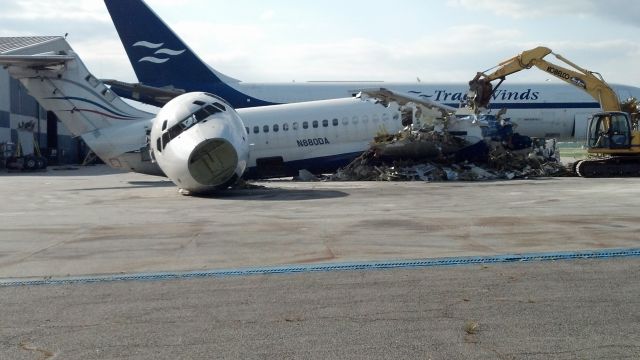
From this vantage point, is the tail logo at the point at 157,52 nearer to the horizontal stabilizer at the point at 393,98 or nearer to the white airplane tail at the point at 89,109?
the white airplane tail at the point at 89,109

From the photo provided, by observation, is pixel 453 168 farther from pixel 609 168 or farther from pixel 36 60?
pixel 36 60

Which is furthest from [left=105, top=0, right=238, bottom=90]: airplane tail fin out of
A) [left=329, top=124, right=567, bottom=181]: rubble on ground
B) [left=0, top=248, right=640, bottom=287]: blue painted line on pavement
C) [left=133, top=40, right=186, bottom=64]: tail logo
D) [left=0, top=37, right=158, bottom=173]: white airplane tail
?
[left=0, top=248, right=640, bottom=287]: blue painted line on pavement

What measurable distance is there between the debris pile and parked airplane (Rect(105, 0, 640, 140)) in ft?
33.4

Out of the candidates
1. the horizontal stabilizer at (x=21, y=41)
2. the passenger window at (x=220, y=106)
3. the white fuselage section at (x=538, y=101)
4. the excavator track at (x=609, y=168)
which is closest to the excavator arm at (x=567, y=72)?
the excavator track at (x=609, y=168)

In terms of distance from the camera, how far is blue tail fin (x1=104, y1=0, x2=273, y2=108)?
3653 centimetres

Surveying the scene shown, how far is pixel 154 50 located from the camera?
3722 centimetres

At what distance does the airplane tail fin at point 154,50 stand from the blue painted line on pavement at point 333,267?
98.1 ft

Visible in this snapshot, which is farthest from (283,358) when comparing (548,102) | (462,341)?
(548,102)

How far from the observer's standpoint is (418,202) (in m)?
16.9

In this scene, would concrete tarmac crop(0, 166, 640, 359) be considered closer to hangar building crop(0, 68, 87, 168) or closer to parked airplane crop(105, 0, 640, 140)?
parked airplane crop(105, 0, 640, 140)

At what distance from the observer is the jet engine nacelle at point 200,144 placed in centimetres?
1981

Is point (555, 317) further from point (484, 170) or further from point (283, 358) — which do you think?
point (484, 170)

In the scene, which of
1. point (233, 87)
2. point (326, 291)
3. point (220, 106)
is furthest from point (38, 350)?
point (233, 87)

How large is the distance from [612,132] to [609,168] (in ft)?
4.05
